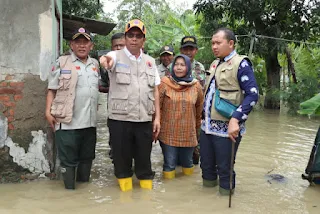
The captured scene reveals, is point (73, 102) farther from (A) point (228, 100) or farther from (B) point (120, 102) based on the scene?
(A) point (228, 100)

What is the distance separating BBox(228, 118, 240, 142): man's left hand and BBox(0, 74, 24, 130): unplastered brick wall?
2427 millimetres

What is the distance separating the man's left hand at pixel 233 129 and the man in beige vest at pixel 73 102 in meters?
1.55

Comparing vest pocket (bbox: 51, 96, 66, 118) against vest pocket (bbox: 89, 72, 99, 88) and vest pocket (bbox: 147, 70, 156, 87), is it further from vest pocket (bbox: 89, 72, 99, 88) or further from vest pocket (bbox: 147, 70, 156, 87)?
vest pocket (bbox: 147, 70, 156, 87)

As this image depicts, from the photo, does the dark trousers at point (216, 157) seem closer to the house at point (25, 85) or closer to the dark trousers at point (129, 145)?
the dark trousers at point (129, 145)

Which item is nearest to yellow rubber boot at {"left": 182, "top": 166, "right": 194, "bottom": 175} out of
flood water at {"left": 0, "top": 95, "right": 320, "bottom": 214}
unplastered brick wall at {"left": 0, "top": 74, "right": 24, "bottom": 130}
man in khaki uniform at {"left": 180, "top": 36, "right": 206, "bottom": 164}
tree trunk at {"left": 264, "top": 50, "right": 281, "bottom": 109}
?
flood water at {"left": 0, "top": 95, "right": 320, "bottom": 214}

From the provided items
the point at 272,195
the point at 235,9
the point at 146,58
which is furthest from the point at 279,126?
the point at 146,58

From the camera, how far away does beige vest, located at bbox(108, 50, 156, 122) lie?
3545mm

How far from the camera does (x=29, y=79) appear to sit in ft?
13.0

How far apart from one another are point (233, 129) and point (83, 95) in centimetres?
167

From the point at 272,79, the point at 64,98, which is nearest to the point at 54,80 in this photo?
the point at 64,98

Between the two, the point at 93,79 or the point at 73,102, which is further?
the point at 93,79

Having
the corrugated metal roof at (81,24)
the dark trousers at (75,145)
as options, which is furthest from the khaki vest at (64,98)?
the corrugated metal roof at (81,24)

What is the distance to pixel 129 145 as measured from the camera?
3.72 metres

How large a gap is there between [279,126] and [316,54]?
7.41 metres
